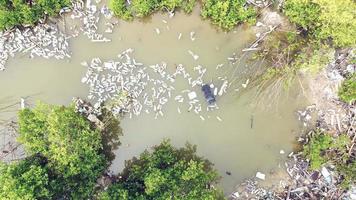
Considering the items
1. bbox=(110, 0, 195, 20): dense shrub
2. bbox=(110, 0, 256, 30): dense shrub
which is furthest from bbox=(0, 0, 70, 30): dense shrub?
bbox=(110, 0, 256, 30): dense shrub

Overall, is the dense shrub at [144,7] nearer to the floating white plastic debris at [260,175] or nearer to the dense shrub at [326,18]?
the dense shrub at [326,18]

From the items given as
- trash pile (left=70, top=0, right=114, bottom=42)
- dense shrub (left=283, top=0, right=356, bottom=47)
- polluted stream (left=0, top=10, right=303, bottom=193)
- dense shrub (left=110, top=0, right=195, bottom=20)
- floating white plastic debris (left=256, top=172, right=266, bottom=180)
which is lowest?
floating white plastic debris (left=256, top=172, right=266, bottom=180)

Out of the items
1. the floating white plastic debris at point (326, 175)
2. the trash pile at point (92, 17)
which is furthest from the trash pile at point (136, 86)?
the floating white plastic debris at point (326, 175)

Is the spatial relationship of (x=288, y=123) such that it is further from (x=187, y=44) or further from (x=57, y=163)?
(x=57, y=163)

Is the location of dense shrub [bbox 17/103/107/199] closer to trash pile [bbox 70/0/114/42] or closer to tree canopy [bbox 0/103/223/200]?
tree canopy [bbox 0/103/223/200]

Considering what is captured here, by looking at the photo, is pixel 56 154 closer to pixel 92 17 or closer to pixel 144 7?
pixel 92 17

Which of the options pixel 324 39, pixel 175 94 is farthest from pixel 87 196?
pixel 324 39
